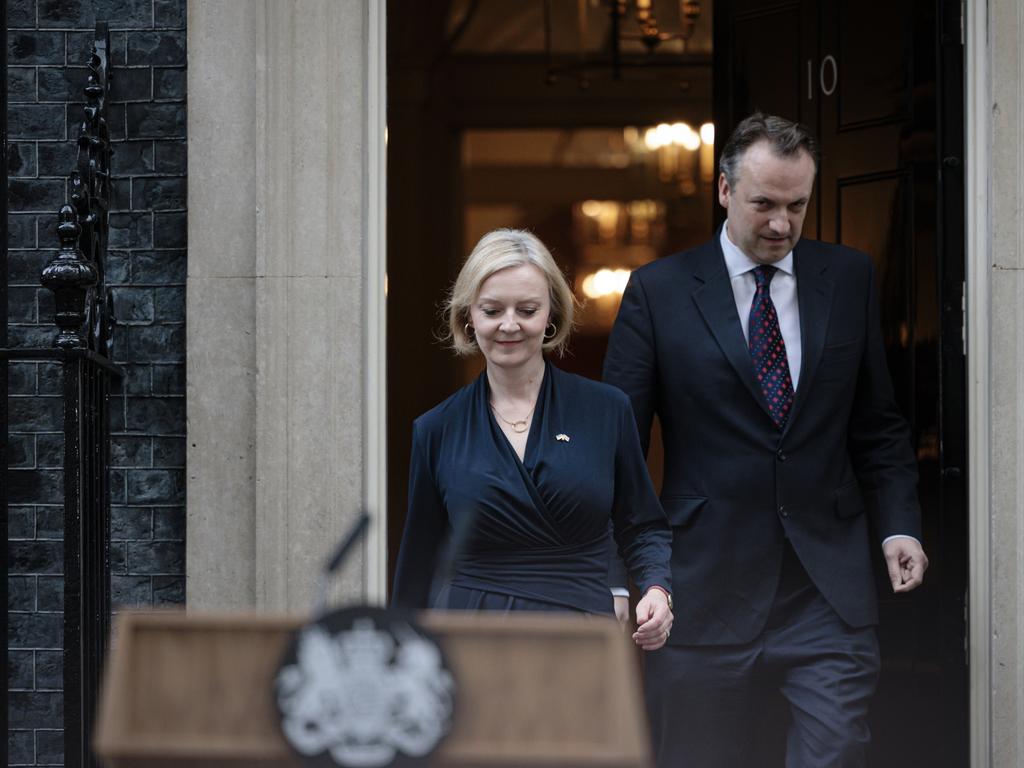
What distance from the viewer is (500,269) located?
3.96 metres

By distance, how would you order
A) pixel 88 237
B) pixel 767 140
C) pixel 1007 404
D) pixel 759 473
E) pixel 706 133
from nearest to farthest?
pixel 767 140 < pixel 759 473 < pixel 88 237 < pixel 1007 404 < pixel 706 133

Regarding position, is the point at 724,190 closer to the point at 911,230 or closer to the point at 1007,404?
the point at 911,230

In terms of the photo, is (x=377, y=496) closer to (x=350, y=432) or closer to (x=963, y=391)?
(x=350, y=432)

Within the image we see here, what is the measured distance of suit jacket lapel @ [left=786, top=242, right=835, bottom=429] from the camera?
480cm

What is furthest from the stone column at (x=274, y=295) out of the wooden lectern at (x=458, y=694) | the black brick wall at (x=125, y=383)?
the wooden lectern at (x=458, y=694)

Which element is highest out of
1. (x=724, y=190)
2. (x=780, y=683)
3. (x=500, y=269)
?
(x=724, y=190)

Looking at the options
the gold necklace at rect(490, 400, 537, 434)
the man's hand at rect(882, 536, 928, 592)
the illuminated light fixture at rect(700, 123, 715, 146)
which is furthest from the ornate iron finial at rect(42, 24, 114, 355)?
the illuminated light fixture at rect(700, 123, 715, 146)

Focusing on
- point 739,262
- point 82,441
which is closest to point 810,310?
point 739,262

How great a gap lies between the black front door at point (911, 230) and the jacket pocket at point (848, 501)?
884 mm

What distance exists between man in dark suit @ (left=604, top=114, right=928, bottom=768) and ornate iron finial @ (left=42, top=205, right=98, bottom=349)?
61.7 inches

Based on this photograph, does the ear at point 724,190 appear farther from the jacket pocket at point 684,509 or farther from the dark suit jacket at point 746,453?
the jacket pocket at point 684,509

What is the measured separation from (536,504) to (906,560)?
1.41 meters

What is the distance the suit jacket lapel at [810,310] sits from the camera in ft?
15.7

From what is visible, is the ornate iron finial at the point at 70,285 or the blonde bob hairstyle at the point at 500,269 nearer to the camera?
the blonde bob hairstyle at the point at 500,269
